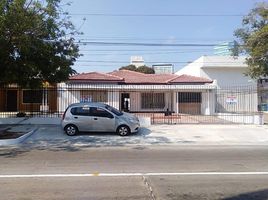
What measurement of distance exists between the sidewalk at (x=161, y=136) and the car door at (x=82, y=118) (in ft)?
1.44

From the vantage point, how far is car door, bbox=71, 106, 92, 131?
2033 centimetres

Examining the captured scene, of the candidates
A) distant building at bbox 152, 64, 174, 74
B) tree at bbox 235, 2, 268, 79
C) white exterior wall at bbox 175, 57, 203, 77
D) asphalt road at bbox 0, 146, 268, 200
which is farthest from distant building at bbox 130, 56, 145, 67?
asphalt road at bbox 0, 146, 268, 200

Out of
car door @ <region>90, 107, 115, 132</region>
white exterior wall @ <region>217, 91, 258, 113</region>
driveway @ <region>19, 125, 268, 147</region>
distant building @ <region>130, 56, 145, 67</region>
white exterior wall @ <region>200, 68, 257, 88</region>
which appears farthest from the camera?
distant building @ <region>130, 56, 145, 67</region>

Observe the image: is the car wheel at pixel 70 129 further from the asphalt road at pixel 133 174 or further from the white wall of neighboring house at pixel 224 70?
the white wall of neighboring house at pixel 224 70

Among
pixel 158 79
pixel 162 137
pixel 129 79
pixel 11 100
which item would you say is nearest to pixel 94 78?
pixel 129 79

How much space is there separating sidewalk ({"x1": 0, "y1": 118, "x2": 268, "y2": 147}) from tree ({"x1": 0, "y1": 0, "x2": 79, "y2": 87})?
305 centimetres

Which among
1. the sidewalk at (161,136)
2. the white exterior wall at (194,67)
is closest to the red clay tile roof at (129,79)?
the white exterior wall at (194,67)

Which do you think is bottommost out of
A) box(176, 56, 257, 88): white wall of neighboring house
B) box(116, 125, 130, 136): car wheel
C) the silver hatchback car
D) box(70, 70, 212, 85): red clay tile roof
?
box(116, 125, 130, 136): car wheel

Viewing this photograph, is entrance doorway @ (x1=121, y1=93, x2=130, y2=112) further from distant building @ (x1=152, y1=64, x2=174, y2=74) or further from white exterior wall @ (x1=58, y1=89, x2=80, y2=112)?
distant building @ (x1=152, y1=64, x2=174, y2=74)

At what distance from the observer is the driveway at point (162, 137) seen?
18359 mm

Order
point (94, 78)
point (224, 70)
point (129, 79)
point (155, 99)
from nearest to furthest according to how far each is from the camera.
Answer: point (94, 78)
point (155, 99)
point (129, 79)
point (224, 70)

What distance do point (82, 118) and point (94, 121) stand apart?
625 mm

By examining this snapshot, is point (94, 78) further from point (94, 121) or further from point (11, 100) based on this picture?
point (94, 121)

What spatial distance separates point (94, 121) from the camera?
801 inches
